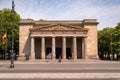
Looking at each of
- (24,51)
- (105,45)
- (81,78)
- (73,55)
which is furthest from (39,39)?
(81,78)

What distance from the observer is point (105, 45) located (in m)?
108

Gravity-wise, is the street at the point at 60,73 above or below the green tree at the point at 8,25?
below

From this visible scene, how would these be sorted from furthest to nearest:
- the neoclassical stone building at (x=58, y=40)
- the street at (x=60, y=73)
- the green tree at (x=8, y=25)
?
the green tree at (x=8, y=25), the neoclassical stone building at (x=58, y=40), the street at (x=60, y=73)

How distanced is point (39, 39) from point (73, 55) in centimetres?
1256

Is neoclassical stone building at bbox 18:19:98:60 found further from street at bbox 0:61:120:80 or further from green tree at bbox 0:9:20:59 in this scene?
street at bbox 0:61:120:80

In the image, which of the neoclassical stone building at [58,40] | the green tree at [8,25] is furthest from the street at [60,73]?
the green tree at [8,25]

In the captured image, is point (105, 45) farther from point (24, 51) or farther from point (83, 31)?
point (24, 51)

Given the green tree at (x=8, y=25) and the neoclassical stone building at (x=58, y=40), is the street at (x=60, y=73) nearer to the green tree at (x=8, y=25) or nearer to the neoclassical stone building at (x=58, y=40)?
the neoclassical stone building at (x=58, y=40)

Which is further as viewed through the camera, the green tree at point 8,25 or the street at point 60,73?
the green tree at point 8,25

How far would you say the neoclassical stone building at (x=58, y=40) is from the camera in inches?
3374

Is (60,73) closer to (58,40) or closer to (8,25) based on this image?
(58,40)

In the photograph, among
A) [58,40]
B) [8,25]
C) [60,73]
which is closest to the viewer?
[60,73]

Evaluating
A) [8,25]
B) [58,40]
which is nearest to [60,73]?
[58,40]

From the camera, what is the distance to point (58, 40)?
304 ft
